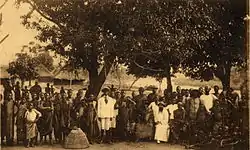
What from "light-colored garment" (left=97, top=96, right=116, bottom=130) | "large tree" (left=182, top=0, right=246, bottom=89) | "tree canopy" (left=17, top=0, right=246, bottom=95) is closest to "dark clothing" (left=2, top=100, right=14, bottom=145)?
"tree canopy" (left=17, top=0, right=246, bottom=95)

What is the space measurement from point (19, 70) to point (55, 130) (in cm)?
51

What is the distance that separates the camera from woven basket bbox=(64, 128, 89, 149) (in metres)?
3.42

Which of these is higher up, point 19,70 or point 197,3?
point 197,3

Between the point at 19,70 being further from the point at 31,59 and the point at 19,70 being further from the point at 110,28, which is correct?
the point at 110,28

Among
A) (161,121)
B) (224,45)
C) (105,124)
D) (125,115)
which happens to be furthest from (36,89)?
(224,45)

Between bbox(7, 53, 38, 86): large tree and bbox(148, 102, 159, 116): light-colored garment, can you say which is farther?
bbox(148, 102, 159, 116): light-colored garment

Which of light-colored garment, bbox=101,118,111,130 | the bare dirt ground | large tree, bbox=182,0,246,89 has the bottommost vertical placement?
the bare dirt ground

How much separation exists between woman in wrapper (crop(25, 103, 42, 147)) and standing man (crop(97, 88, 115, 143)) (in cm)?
45

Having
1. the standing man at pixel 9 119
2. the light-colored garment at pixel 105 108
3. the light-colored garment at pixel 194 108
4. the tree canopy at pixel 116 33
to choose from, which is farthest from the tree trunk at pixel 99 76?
the light-colored garment at pixel 194 108

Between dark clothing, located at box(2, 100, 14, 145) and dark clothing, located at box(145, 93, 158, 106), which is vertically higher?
dark clothing, located at box(145, 93, 158, 106)

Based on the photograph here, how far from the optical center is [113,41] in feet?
11.3

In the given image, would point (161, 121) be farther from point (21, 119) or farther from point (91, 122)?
point (21, 119)

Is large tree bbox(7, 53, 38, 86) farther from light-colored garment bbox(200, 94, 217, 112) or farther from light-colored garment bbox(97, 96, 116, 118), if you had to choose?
light-colored garment bbox(200, 94, 217, 112)

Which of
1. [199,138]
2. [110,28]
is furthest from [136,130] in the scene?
[110,28]
